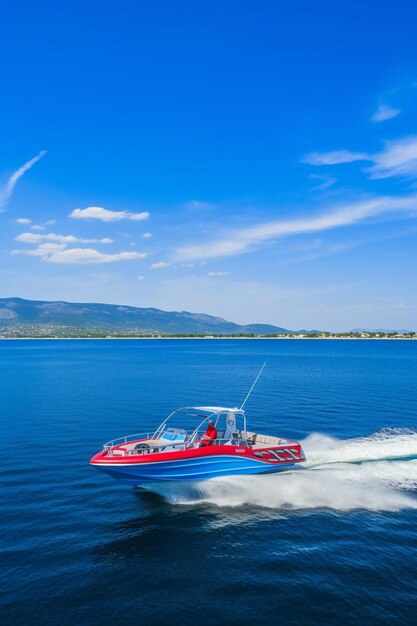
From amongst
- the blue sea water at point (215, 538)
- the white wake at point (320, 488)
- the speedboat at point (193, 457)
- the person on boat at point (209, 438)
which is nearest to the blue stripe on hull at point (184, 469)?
the speedboat at point (193, 457)

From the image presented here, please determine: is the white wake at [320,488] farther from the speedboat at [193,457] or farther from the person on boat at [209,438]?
the person on boat at [209,438]

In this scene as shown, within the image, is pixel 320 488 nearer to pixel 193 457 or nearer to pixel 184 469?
pixel 193 457

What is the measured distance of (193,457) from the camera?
20.5m

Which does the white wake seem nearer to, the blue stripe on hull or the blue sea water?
the blue sea water

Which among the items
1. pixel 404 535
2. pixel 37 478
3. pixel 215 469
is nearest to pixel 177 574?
pixel 215 469

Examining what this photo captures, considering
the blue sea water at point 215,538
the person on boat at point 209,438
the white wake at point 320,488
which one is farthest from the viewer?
the person on boat at point 209,438

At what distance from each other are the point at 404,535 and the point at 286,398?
31827 millimetres

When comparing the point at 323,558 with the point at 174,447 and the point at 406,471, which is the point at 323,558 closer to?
the point at 174,447

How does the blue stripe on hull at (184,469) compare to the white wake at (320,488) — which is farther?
the white wake at (320,488)

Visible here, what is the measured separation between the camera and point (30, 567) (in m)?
14.7

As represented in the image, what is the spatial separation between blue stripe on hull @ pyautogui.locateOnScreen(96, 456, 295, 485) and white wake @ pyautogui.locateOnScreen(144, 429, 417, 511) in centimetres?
43

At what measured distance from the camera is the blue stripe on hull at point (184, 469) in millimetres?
19953

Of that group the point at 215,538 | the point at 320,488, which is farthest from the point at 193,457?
the point at 320,488

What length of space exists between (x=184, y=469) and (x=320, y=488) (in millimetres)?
7043
